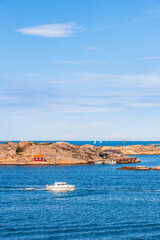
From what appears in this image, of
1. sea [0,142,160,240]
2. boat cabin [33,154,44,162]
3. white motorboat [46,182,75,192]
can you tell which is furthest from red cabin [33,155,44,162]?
white motorboat [46,182,75,192]

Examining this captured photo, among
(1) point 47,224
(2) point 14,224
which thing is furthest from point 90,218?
(2) point 14,224

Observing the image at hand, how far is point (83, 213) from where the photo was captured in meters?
72.4

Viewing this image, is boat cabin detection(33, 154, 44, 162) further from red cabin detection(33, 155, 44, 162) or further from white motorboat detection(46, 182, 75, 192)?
white motorboat detection(46, 182, 75, 192)

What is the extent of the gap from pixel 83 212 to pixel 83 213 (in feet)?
3.08

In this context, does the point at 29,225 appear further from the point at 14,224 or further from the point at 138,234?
the point at 138,234

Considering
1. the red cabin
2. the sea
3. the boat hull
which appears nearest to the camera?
the sea

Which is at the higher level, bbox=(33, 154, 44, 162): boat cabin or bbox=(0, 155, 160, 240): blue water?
bbox=(33, 154, 44, 162): boat cabin

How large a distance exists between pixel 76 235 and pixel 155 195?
1617 inches

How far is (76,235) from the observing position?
188 feet

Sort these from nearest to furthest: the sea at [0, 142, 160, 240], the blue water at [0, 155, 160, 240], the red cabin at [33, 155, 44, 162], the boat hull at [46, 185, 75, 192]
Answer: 1. the sea at [0, 142, 160, 240]
2. the blue water at [0, 155, 160, 240]
3. the boat hull at [46, 185, 75, 192]
4. the red cabin at [33, 155, 44, 162]

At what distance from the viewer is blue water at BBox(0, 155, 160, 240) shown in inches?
2299

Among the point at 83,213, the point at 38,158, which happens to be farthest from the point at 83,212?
the point at 38,158

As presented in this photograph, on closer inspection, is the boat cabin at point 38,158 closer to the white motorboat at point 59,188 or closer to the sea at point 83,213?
the sea at point 83,213

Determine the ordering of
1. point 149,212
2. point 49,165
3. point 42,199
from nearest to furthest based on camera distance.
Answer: point 149,212 → point 42,199 → point 49,165
